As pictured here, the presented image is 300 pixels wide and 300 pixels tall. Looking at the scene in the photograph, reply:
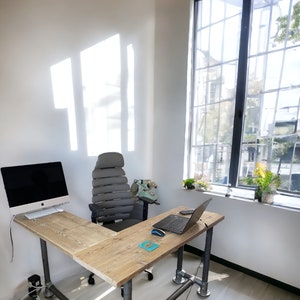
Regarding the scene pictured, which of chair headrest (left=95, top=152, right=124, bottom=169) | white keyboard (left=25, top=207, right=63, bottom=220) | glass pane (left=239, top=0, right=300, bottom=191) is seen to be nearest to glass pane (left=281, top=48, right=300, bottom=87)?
glass pane (left=239, top=0, right=300, bottom=191)

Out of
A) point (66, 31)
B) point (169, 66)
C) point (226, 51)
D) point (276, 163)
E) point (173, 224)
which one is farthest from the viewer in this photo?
point (169, 66)

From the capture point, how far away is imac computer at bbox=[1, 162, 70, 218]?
65.4 inches

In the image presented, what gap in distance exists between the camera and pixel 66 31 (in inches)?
81.7

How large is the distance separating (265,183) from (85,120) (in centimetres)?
197

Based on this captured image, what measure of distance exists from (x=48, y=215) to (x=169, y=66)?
2.19m

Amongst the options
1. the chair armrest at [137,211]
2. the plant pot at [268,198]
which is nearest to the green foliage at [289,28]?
the plant pot at [268,198]

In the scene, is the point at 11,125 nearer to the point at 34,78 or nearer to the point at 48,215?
the point at 34,78

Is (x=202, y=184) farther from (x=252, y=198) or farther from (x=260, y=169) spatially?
(x=260, y=169)

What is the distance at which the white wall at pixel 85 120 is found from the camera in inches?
72.1

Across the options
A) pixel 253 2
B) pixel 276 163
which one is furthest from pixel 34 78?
pixel 276 163

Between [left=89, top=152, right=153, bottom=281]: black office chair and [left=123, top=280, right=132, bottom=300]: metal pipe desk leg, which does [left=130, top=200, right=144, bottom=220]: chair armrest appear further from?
[left=123, top=280, right=132, bottom=300]: metal pipe desk leg

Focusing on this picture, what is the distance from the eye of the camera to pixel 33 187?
70.4 inches

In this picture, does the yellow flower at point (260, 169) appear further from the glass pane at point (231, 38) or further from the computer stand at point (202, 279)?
the glass pane at point (231, 38)

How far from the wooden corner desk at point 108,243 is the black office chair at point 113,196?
1.31 feet
